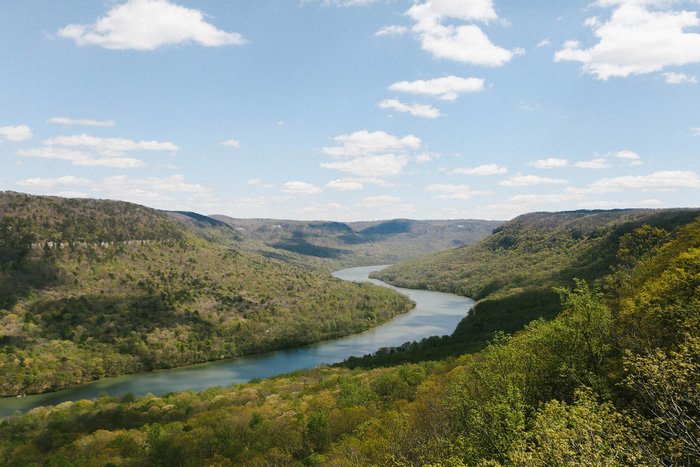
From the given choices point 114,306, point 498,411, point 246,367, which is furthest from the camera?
point 114,306

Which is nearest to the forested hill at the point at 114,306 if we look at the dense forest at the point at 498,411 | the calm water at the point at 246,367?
the calm water at the point at 246,367

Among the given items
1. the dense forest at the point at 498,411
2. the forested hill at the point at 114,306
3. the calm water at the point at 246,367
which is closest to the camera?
the dense forest at the point at 498,411

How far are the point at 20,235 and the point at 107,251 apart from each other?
32587mm

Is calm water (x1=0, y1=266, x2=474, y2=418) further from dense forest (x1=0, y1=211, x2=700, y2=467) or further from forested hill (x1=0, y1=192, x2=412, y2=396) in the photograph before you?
dense forest (x1=0, y1=211, x2=700, y2=467)

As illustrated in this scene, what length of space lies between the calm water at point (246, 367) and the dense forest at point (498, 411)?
23.8 metres

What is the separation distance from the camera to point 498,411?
22.2 m

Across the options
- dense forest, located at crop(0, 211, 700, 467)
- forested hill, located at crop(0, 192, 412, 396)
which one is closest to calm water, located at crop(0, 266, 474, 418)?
forested hill, located at crop(0, 192, 412, 396)

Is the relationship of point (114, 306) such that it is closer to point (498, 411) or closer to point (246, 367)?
point (246, 367)

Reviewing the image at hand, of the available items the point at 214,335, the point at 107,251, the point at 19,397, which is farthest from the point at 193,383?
the point at 107,251

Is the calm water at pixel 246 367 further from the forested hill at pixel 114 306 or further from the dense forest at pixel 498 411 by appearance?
the dense forest at pixel 498 411

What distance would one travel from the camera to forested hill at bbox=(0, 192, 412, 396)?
118m

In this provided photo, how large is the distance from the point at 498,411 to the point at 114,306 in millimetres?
164051

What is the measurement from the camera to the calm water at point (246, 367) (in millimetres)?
101675

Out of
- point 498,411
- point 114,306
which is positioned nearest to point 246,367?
point 114,306
